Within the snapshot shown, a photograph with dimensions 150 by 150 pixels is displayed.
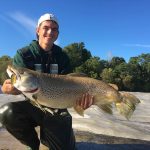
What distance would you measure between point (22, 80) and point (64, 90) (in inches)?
18.8

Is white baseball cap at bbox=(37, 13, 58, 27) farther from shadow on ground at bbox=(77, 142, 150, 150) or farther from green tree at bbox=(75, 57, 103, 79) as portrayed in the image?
green tree at bbox=(75, 57, 103, 79)

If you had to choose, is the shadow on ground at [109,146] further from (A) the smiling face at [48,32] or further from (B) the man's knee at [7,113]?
(A) the smiling face at [48,32]

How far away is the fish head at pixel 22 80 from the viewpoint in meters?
4.00

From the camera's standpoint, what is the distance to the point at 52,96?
414 centimetres

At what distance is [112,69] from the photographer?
33.8 m

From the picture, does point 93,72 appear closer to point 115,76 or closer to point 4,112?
point 115,76

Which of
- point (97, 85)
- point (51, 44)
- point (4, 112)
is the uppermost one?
→ point (51, 44)

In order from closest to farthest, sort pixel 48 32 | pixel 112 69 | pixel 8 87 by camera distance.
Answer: pixel 8 87, pixel 48 32, pixel 112 69

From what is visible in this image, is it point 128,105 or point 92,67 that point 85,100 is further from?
point 92,67

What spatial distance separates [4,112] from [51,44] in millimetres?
1031

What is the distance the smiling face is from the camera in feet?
16.3

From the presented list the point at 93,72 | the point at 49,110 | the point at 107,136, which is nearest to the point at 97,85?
the point at 49,110

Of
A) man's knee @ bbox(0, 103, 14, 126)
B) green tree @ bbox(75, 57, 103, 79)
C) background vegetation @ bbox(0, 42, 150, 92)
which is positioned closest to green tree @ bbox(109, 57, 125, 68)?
background vegetation @ bbox(0, 42, 150, 92)

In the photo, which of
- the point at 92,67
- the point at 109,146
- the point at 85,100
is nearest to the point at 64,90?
the point at 85,100
